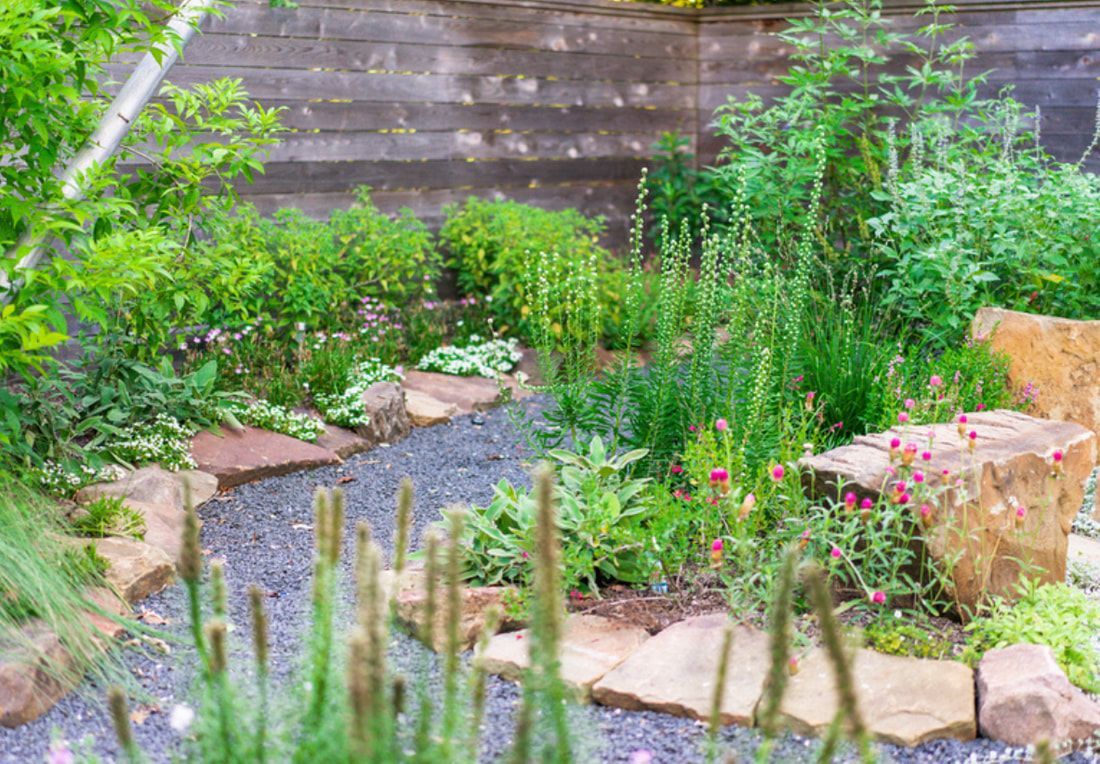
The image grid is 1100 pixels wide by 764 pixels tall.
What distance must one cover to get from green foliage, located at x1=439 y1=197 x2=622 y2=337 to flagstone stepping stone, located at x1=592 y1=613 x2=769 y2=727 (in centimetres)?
378

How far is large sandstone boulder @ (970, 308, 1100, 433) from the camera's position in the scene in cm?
484

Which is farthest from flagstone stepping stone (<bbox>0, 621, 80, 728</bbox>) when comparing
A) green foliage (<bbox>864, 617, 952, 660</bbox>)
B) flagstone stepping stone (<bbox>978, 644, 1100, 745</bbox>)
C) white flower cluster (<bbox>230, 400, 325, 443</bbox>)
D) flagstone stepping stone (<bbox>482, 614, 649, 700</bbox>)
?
white flower cluster (<bbox>230, 400, 325, 443</bbox>)

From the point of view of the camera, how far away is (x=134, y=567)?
3.43 metres

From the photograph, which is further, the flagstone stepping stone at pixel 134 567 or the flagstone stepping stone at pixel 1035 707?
the flagstone stepping stone at pixel 134 567

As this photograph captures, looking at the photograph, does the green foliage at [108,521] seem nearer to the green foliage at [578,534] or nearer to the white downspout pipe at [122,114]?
the white downspout pipe at [122,114]

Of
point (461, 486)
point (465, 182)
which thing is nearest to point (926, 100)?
point (465, 182)

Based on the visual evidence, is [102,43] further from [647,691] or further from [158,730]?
[647,691]

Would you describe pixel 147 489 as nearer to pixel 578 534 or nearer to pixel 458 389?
pixel 578 534

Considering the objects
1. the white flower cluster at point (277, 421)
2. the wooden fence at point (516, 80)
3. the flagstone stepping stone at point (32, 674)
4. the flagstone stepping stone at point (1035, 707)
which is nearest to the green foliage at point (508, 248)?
the wooden fence at point (516, 80)

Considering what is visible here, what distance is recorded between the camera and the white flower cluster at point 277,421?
5.19 m

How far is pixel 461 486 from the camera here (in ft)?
15.7

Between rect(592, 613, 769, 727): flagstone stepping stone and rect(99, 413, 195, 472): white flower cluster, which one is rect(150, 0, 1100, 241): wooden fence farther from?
rect(592, 613, 769, 727): flagstone stepping stone

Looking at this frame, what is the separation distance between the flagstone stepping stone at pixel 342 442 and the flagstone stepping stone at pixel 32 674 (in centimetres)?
236

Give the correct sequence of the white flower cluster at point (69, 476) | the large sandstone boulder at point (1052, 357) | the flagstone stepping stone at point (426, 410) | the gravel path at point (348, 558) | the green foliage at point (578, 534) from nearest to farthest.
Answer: the gravel path at point (348, 558)
the green foliage at point (578, 534)
the white flower cluster at point (69, 476)
the large sandstone boulder at point (1052, 357)
the flagstone stepping stone at point (426, 410)
